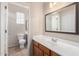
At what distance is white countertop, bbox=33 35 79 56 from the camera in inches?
45.6

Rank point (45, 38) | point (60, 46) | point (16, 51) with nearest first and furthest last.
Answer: point (60, 46) < point (16, 51) < point (45, 38)

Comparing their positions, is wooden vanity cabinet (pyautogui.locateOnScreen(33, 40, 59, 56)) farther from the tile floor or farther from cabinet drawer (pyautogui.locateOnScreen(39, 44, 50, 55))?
the tile floor

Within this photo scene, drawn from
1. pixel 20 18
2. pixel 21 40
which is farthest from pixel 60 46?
pixel 20 18

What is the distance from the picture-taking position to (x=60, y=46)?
1307 millimetres

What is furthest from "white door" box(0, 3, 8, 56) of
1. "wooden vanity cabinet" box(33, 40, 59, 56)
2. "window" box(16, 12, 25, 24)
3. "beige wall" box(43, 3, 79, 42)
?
"beige wall" box(43, 3, 79, 42)

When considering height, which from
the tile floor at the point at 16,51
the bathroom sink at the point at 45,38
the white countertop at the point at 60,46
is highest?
the bathroom sink at the point at 45,38

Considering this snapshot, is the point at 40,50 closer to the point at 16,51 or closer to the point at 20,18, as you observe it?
the point at 16,51

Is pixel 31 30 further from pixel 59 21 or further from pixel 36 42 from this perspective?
pixel 59 21

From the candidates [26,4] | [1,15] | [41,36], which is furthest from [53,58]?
[1,15]

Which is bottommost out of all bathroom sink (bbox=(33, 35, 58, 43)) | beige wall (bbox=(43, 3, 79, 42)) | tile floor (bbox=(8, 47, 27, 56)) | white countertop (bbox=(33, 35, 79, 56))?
tile floor (bbox=(8, 47, 27, 56))

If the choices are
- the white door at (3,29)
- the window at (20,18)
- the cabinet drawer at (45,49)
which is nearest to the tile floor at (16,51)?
the white door at (3,29)

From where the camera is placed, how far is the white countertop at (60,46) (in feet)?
3.80

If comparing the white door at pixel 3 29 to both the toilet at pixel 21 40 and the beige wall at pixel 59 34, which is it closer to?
the toilet at pixel 21 40

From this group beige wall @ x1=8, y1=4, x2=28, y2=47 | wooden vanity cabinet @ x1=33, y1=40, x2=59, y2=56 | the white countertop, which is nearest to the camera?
the white countertop
